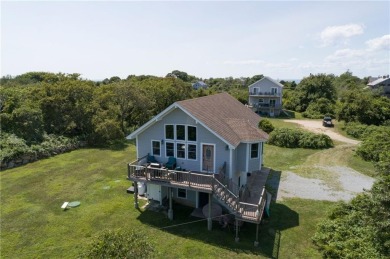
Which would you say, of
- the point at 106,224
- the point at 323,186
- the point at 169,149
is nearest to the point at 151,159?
the point at 169,149

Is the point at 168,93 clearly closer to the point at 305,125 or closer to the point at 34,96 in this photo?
the point at 34,96

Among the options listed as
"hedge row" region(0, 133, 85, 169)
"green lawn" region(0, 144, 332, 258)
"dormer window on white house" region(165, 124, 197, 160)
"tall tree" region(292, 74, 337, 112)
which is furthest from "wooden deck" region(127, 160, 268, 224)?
"tall tree" region(292, 74, 337, 112)

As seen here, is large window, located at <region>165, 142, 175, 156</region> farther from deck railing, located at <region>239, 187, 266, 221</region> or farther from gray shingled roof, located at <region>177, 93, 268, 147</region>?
deck railing, located at <region>239, 187, 266, 221</region>

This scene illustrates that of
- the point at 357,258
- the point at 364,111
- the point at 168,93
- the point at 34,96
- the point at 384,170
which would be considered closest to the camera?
the point at 357,258

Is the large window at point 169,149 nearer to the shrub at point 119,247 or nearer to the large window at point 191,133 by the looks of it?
the large window at point 191,133

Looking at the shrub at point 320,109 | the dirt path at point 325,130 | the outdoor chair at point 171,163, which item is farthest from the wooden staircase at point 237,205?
the shrub at point 320,109

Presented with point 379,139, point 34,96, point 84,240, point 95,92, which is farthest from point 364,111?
point 34,96

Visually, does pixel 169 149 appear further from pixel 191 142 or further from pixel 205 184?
pixel 205 184
